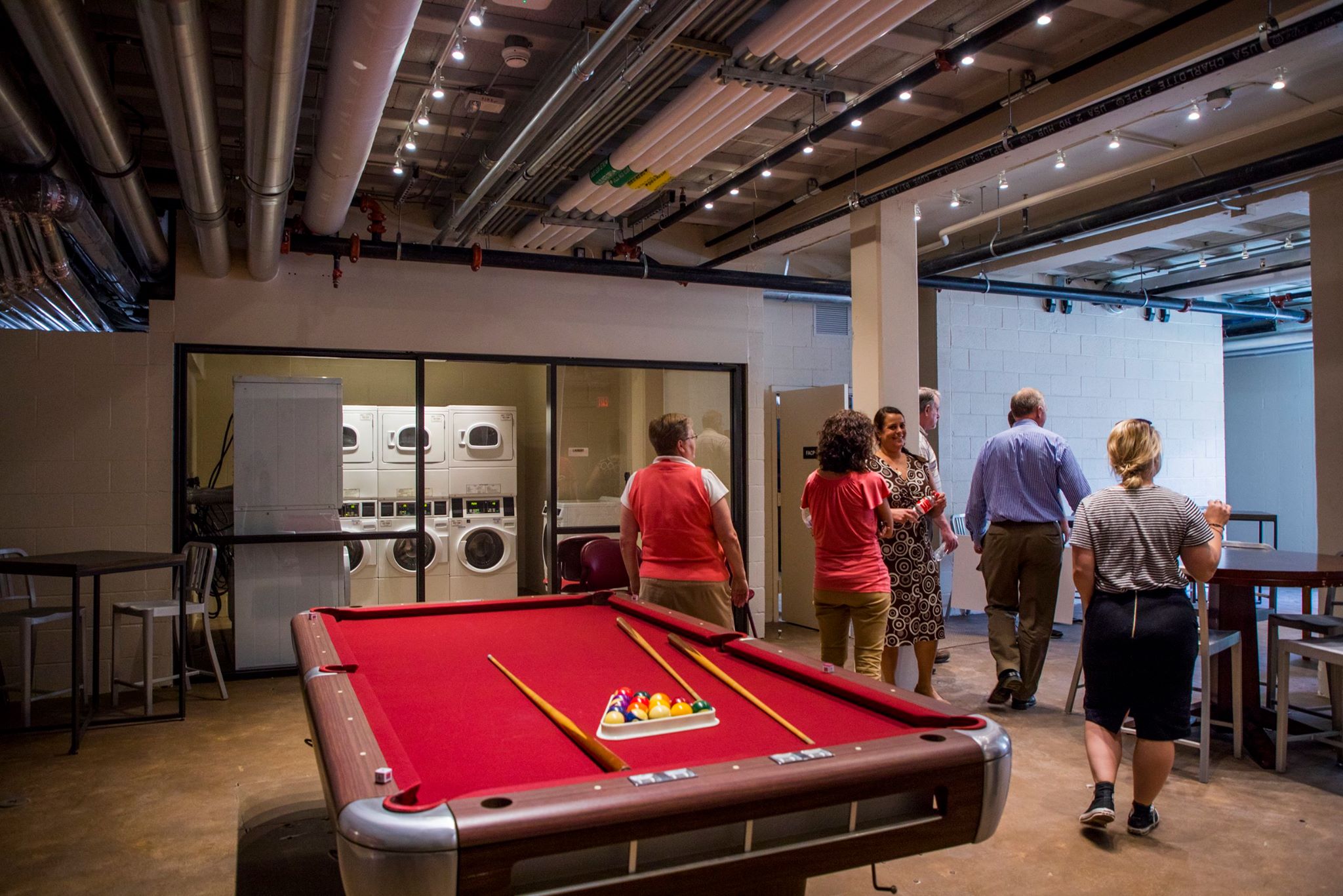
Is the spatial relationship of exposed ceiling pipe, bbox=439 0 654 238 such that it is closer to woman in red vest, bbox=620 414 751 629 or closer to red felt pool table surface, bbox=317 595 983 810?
woman in red vest, bbox=620 414 751 629

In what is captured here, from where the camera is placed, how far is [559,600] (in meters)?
3.99

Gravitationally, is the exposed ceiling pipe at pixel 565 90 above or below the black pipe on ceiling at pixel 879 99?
below

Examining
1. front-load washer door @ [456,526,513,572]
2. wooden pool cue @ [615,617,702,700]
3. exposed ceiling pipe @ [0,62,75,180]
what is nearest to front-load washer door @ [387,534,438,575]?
front-load washer door @ [456,526,513,572]

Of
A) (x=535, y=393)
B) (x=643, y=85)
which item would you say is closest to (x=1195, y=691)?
(x=643, y=85)

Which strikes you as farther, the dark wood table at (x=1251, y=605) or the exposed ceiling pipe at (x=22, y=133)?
the dark wood table at (x=1251, y=605)

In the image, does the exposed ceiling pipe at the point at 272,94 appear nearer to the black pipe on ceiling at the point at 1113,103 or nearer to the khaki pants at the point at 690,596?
the khaki pants at the point at 690,596

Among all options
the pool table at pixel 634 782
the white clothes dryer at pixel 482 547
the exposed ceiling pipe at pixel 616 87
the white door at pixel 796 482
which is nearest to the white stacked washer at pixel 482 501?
the white clothes dryer at pixel 482 547

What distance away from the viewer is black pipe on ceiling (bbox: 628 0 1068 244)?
3.61 meters

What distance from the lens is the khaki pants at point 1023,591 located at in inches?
194

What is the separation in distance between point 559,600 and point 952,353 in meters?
5.76

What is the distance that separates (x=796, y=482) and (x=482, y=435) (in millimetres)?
2725

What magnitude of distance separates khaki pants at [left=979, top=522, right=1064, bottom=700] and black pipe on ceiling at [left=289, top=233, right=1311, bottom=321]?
2502mm

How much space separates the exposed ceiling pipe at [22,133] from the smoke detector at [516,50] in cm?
188

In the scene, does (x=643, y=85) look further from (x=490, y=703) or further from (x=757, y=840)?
(x=757, y=840)
